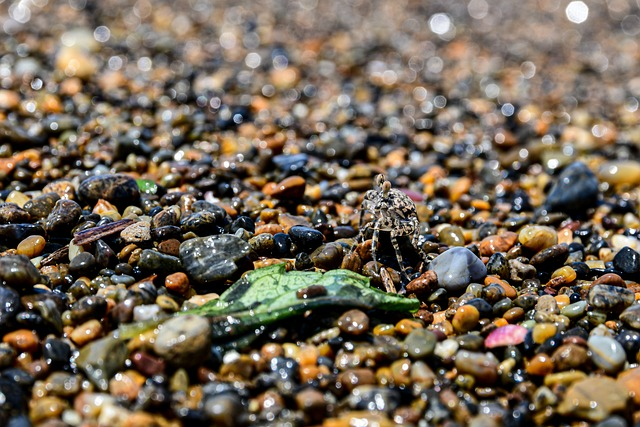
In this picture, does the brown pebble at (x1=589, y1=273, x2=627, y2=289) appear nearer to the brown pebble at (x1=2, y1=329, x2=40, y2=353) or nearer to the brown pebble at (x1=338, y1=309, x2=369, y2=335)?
the brown pebble at (x1=338, y1=309, x2=369, y2=335)

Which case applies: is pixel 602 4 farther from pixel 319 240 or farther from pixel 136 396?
pixel 136 396

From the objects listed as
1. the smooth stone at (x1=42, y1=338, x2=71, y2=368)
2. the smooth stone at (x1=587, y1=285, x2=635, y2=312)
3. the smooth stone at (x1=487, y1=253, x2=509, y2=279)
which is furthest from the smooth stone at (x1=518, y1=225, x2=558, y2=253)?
the smooth stone at (x1=42, y1=338, x2=71, y2=368)

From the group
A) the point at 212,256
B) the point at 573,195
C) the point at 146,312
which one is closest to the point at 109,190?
the point at 212,256

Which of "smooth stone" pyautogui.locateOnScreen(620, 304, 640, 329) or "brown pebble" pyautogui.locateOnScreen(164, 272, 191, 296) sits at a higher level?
"smooth stone" pyautogui.locateOnScreen(620, 304, 640, 329)

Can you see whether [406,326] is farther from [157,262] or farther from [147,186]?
[147,186]

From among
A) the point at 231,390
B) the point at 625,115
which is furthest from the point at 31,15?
the point at 625,115

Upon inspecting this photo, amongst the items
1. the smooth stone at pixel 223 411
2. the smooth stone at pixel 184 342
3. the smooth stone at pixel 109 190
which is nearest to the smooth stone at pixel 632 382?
the smooth stone at pixel 223 411

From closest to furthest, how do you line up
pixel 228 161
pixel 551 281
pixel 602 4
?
pixel 551 281 < pixel 228 161 < pixel 602 4
